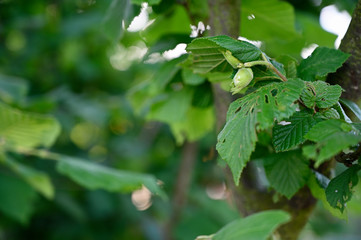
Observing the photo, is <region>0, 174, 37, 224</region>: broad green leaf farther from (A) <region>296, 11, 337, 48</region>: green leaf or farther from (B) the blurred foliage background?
(A) <region>296, 11, 337, 48</region>: green leaf

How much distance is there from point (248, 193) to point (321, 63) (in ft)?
0.74

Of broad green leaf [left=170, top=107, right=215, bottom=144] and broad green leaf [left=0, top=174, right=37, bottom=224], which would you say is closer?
broad green leaf [left=170, top=107, right=215, bottom=144]

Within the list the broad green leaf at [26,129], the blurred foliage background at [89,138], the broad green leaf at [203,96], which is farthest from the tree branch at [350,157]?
the blurred foliage background at [89,138]

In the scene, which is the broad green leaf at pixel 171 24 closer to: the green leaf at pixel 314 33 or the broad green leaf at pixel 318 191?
the green leaf at pixel 314 33

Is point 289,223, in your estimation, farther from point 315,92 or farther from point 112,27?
point 112,27

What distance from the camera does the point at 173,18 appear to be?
79 centimetres

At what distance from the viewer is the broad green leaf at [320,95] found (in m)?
0.43

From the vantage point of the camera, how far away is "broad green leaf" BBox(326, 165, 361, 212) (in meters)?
0.47

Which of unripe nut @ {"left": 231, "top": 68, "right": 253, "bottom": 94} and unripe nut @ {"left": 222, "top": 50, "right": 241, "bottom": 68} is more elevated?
unripe nut @ {"left": 222, "top": 50, "right": 241, "bottom": 68}

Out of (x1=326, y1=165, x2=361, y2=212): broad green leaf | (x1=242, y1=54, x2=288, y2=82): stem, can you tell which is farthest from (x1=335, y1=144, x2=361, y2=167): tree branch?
(x1=242, y1=54, x2=288, y2=82): stem

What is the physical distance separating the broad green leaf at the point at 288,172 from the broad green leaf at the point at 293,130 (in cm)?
10

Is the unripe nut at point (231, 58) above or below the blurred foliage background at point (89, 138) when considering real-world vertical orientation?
above

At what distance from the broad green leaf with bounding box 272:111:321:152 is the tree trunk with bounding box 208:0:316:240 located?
0.17 metres

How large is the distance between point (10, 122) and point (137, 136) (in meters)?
1.28
